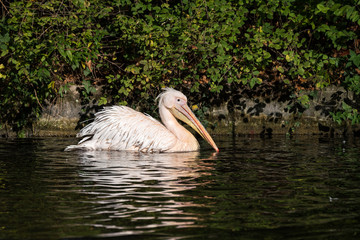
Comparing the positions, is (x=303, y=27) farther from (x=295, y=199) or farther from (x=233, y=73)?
(x=295, y=199)

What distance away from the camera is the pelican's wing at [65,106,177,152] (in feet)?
33.4

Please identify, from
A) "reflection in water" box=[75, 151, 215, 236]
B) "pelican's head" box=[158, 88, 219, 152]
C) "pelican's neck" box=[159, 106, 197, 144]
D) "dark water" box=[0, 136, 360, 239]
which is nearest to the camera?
"dark water" box=[0, 136, 360, 239]

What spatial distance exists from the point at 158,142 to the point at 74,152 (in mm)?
1376

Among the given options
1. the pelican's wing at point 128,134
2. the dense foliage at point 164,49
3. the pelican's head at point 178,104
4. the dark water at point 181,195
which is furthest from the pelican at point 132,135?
the dense foliage at point 164,49

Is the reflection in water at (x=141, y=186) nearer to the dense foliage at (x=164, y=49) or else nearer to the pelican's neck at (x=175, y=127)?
the pelican's neck at (x=175, y=127)

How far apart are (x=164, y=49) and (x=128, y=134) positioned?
97.8 inches

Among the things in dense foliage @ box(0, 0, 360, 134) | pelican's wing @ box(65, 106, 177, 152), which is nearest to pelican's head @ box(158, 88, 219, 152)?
pelican's wing @ box(65, 106, 177, 152)

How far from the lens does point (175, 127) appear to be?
1069 cm

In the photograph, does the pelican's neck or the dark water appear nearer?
the dark water

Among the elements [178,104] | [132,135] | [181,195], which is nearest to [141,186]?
[181,195]

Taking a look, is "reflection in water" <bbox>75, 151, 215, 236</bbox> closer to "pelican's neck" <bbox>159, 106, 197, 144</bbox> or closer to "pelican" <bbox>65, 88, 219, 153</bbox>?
"pelican" <bbox>65, 88, 219, 153</bbox>

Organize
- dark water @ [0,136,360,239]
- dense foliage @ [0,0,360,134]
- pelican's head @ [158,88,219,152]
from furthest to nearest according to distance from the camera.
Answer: dense foliage @ [0,0,360,134], pelican's head @ [158,88,219,152], dark water @ [0,136,360,239]

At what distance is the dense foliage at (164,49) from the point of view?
1162 cm

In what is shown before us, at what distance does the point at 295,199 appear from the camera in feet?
18.0
